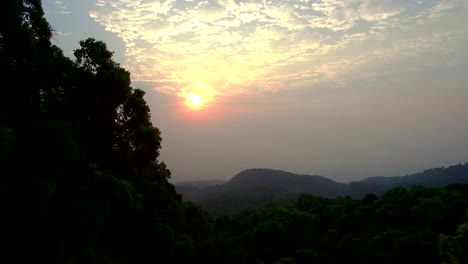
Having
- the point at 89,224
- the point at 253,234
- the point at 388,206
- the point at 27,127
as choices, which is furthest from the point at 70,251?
the point at 388,206

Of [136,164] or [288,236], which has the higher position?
[136,164]

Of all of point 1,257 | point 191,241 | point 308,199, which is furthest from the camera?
point 308,199

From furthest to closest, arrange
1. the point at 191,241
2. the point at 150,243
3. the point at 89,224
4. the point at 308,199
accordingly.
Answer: the point at 308,199 < the point at 191,241 < the point at 150,243 < the point at 89,224

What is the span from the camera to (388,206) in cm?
6156

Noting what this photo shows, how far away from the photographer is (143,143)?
548 inches

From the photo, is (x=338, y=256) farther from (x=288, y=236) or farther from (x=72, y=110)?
(x=72, y=110)

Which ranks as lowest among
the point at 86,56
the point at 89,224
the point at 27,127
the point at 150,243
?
the point at 150,243

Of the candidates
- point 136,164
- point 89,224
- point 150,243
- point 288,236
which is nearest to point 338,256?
point 288,236

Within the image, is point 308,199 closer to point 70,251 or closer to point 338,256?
point 338,256

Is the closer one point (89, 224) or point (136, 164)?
point (89, 224)

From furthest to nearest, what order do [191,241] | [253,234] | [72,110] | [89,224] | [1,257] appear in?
[253,234] → [191,241] → [72,110] → [89,224] → [1,257]

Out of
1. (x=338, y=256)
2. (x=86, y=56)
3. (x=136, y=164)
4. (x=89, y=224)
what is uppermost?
(x=86, y=56)

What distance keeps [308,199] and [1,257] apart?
8604cm

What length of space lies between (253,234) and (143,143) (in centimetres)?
3910
